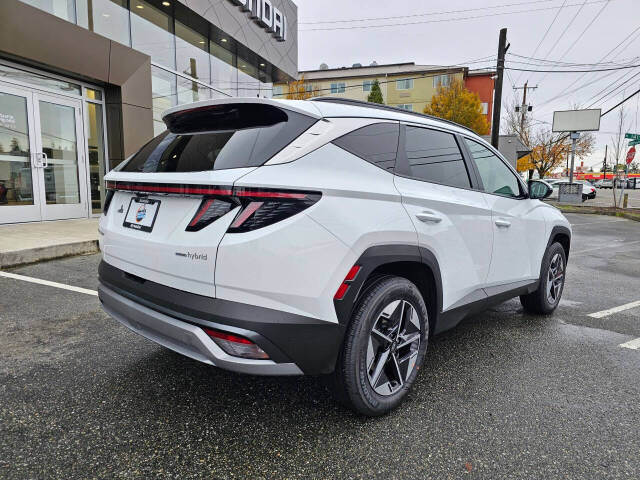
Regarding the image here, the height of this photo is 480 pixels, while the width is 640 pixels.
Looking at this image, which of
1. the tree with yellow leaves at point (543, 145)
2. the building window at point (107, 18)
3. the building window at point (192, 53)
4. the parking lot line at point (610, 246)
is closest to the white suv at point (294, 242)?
the parking lot line at point (610, 246)

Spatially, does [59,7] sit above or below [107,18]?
below

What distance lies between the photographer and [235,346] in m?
1.80

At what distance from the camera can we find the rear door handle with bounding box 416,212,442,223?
2359 millimetres

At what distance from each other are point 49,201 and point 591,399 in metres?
9.56

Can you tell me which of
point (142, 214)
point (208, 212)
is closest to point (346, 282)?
point (208, 212)

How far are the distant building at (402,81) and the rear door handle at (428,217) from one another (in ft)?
141

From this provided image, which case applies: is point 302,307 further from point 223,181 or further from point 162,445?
point 162,445

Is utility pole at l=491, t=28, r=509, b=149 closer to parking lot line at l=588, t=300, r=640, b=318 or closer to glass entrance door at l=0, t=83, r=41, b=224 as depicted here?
parking lot line at l=588, t=300, r=640, b=318

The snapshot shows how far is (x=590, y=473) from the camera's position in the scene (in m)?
1.84

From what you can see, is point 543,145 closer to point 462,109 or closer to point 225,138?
point 462,109

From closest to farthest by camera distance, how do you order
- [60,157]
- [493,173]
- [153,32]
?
[493,173]
[60,157]
[153,32]

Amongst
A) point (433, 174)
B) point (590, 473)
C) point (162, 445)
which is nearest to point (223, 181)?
point (162, 445)

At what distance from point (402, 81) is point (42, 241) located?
44.6 metres

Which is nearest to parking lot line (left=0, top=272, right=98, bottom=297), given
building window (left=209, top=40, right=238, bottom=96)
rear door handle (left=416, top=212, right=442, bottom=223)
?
rear door handle (left=416, top=212, right=442, bottom=223)
